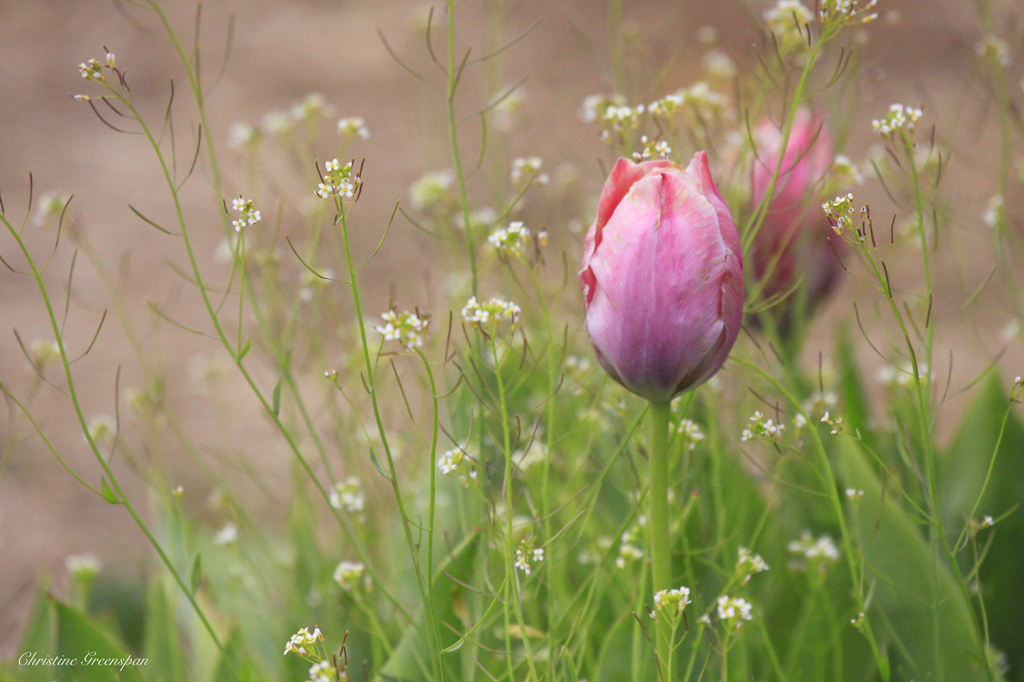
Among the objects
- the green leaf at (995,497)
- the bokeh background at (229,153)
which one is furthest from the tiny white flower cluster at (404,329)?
the bokeh background at (229,153)

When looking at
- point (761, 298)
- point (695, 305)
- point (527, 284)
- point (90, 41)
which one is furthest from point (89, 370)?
point (695, 305)

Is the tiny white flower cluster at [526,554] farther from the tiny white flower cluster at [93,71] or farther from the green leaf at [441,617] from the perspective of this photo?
the tiny white flower cluster at [93,71]

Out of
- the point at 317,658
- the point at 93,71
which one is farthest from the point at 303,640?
the point at 93,71

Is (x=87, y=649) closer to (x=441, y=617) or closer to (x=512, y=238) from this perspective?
(x=441, y=617)

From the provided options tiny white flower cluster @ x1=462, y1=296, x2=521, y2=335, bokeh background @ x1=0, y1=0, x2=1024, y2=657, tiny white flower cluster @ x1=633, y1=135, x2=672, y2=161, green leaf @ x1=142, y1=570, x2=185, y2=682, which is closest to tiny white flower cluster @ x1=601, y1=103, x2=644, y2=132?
tiny white flower cluster @ x1=633, y1=135, x2=672, y2=161

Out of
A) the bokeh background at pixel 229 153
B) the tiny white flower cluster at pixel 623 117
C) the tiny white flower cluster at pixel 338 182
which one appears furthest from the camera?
the bokeh background at pixel 229 153

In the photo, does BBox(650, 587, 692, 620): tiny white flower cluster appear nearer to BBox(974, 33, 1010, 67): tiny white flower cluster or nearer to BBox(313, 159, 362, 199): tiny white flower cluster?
BBox(313, 159, 362, 199): tiny white flower cluster
